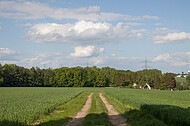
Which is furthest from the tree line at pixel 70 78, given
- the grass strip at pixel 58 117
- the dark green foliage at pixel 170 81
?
the grass strip at pixel 58 117

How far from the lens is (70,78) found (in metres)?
137

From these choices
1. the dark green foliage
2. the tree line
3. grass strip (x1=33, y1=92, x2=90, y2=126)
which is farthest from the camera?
the tree line

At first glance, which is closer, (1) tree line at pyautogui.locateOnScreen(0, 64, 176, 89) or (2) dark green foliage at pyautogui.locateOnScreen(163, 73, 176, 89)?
(2) dark green foliage at pyautogui.locateOnScreen(163, 73, 176, 89)

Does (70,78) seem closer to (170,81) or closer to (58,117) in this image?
(170,81)

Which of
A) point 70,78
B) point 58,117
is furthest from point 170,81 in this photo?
point 58,117

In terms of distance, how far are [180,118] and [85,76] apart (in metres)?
131

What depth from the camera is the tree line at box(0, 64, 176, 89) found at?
121m

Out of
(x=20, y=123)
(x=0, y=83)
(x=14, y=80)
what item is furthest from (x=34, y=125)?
(x=14, y=80)

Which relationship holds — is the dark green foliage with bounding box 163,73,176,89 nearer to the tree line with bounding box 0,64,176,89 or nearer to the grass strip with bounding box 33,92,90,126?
the tree line with bounding box 0,64,176,89

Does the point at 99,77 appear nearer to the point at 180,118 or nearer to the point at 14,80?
the point at 14,80

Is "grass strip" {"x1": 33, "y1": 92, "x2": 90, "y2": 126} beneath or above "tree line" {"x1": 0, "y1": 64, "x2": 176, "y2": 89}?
beneath

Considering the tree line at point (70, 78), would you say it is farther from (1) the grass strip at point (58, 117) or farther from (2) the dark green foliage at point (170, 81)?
(1) the grass strip at point (58, 117)

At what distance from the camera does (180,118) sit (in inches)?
528

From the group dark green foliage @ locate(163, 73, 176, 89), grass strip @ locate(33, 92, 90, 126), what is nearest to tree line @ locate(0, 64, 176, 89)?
dark green foliage @ locate(163, 73, 176, 89)
